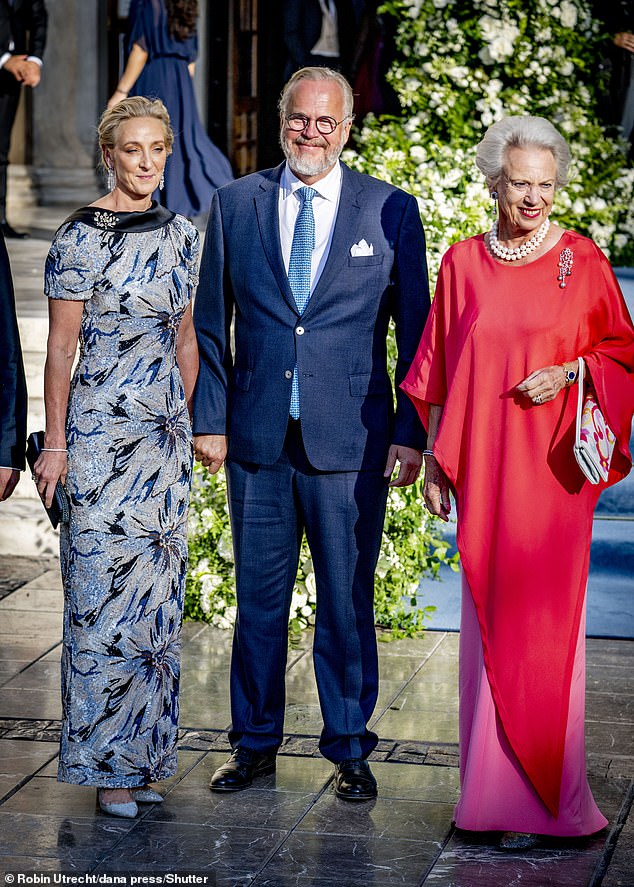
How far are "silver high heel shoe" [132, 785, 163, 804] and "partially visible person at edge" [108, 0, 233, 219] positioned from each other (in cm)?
671

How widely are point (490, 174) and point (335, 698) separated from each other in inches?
A: 62.4

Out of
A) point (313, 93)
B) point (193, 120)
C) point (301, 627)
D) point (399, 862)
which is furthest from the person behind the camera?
point (193, 120)

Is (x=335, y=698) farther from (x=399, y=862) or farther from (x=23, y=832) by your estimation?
(x=23, y=832)

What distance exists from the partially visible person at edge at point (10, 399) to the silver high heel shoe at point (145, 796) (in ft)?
3.03

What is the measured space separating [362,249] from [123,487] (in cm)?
96

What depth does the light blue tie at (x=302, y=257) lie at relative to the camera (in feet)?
14.5

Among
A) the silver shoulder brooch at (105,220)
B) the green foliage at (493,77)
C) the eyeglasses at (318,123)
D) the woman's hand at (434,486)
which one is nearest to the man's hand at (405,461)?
the woman's hand at (434,486)

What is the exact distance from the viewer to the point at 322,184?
4.43 meters

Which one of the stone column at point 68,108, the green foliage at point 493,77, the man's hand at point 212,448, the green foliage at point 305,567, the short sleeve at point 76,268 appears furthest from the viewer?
the stone column at point 68,108

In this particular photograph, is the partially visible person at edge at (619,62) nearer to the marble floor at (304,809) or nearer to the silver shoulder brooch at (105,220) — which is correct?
the marble floor at (304,809)

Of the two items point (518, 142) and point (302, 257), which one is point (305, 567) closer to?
point (302, 257)

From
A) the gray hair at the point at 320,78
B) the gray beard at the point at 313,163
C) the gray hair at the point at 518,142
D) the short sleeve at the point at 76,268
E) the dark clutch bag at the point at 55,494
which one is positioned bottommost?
the dark clutch bag at the point at 55,494

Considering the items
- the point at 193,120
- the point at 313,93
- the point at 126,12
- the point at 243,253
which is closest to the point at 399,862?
the point at 243,253

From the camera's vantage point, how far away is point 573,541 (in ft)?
13.5
